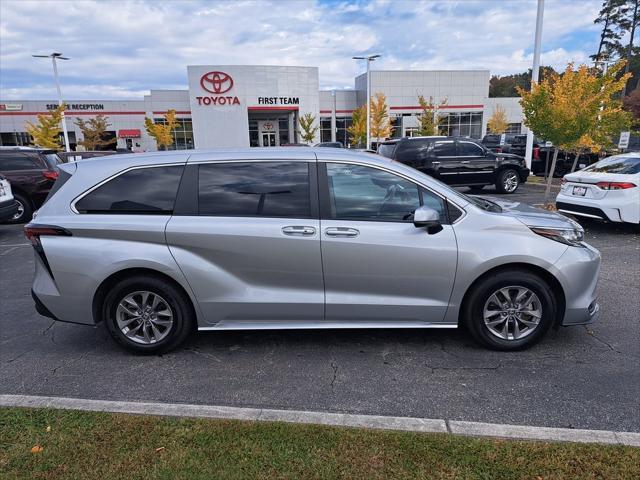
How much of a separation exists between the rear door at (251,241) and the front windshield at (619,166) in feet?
23.1

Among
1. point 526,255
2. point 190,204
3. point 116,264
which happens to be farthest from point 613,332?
point 116,264

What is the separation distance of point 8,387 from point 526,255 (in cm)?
438

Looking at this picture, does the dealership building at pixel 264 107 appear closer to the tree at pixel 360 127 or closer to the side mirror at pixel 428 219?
the tree at pixel 360 127

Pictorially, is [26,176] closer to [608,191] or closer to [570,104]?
[608,191]

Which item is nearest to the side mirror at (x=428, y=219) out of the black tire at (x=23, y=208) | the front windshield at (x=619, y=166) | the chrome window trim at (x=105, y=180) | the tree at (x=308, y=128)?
the chrome window trim at (x=105, y=180)

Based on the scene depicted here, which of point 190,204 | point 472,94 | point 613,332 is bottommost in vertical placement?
point 613,332

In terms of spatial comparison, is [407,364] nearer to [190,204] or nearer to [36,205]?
[190,204]

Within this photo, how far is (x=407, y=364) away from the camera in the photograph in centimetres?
377

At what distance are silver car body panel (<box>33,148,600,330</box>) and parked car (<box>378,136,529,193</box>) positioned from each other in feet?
34.9

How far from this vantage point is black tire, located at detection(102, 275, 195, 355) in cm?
379

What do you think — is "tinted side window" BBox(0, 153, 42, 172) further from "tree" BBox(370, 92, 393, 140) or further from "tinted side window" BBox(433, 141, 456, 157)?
"tree" BBox(370, 92, 393, 140)

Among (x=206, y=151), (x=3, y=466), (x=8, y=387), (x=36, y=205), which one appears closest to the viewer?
(x=3, y=466)

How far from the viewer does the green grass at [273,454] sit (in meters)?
2.45

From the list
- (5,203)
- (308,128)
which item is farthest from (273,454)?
(308,128)
